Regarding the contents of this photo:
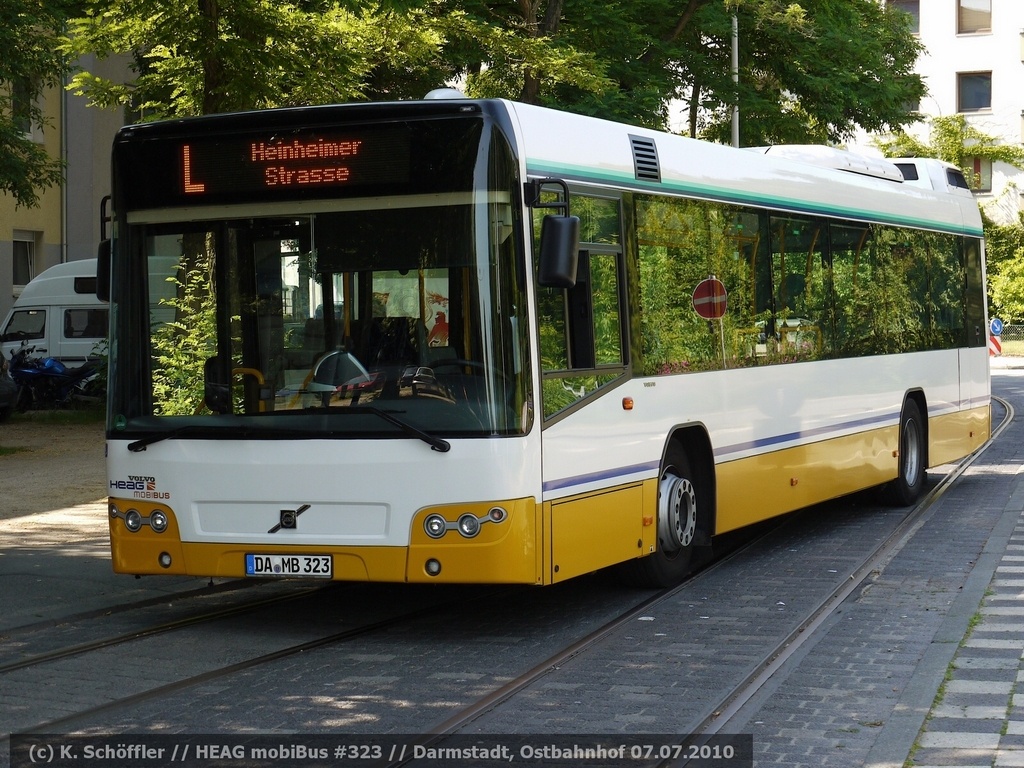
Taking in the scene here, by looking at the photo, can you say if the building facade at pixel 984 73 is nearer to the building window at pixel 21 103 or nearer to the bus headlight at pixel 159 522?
the building window at pixel 21 103

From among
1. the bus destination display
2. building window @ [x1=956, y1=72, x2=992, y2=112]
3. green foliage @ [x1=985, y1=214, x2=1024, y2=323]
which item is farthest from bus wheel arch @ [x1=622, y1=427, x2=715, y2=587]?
building window @ [x1=956, y1=72, x2=992, y2=112]

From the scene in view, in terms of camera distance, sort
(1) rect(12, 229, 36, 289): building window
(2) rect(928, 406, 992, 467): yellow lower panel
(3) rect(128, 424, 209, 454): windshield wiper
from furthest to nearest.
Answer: (1) rect(12, 229, 36, 289): building window → (2) rect(928, 406, 992, 467): yellow lower panel → (3) rect(128, 424, 209, 454): windshield wiper

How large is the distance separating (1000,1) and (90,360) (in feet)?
147

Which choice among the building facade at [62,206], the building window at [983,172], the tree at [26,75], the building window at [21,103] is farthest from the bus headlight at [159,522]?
the building window at [983,172]

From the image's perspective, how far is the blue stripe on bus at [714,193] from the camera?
8852 millimetres

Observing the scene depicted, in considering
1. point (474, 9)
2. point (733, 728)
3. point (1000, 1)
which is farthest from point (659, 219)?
point (1000, 1)

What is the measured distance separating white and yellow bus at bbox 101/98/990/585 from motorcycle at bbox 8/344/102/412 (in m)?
21.2

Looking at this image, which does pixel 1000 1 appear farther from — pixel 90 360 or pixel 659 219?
pixel 659 219

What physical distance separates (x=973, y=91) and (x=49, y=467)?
169 feet

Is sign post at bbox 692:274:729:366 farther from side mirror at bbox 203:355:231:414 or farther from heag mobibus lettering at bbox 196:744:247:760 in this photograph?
heag mobibus lettering at bbox 196:744:247:760

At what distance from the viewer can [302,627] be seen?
903 centimetres

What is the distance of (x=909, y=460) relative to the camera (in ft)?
49.1

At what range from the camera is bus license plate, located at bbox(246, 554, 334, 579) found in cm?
841

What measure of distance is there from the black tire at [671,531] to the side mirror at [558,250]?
2.25 m
